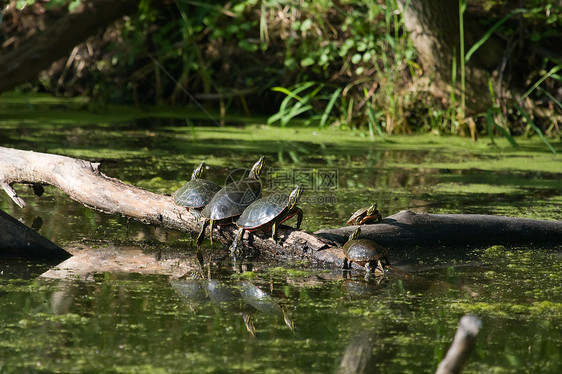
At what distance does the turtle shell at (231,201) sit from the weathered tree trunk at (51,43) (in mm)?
3869

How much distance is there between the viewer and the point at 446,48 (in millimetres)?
5832

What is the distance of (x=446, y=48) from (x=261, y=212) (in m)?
3.56

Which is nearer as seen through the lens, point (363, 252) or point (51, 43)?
point (363, 252)

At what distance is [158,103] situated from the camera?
7914 millimetres

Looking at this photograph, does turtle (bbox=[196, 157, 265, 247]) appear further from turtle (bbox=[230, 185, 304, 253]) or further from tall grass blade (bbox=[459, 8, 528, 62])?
tall grass blade (bbox=[459, 8, 528, 62])

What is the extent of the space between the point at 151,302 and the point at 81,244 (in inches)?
34.0

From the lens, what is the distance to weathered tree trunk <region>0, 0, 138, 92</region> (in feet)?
20.4

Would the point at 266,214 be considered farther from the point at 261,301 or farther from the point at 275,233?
the point at 261,301

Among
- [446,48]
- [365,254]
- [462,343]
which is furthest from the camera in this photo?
[446,48]

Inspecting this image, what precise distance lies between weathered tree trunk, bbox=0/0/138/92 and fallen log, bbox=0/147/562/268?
3.23 meters

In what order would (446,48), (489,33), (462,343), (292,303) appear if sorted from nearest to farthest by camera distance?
(462,343)
(292,303)
(489,33)
(446,48)

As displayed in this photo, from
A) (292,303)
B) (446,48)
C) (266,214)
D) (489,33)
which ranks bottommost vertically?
(292,303)

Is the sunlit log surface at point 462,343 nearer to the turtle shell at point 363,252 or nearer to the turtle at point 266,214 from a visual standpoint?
the turtle shell at point 363,252

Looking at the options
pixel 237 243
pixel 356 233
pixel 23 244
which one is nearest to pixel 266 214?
pixel 237 243
